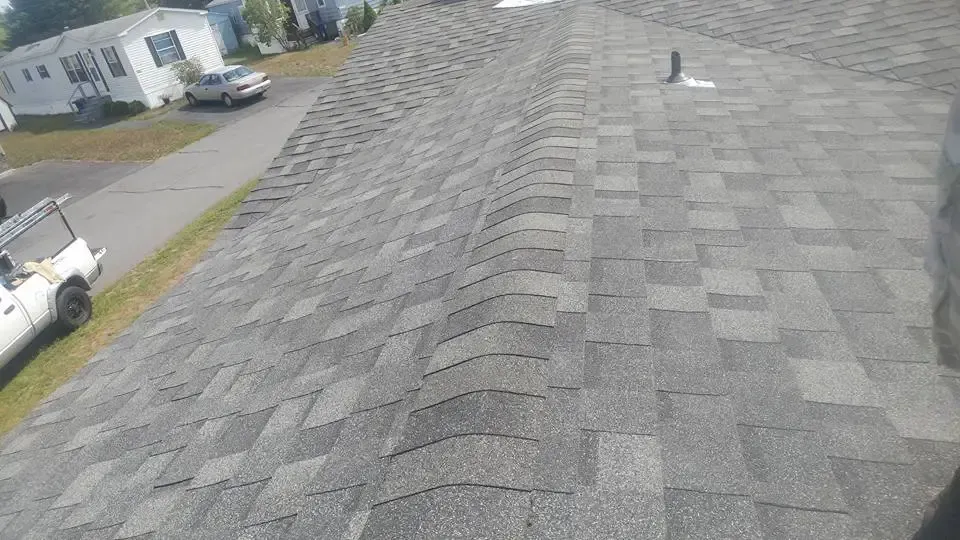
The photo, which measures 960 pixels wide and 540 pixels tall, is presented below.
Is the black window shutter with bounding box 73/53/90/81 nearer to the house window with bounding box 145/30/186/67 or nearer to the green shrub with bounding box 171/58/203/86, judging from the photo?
the house window with bounding box 145/30/186/67

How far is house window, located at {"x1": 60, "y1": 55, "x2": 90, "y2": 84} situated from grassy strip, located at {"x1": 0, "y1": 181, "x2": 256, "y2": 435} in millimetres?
24766

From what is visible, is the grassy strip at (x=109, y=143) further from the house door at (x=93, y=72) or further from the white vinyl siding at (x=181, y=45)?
the white vinyl siding at (x=181, y=45)

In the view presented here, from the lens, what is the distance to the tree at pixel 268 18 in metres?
37.7

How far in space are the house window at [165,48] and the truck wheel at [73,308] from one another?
25.5m

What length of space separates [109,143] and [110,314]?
19035 mm

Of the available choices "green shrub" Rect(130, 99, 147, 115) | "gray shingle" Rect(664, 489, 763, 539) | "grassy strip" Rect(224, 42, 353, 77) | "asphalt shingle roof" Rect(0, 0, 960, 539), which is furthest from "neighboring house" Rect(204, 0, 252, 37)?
"gray shingle" Rect(664, 489, 763, 539)

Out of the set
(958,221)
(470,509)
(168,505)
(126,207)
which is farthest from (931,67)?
(126,207)

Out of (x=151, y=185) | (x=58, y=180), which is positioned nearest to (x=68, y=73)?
(x=58, y=180)

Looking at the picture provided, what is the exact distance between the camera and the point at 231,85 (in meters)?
28.4

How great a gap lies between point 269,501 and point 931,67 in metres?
8.54

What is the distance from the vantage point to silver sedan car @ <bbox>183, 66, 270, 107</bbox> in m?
28.4

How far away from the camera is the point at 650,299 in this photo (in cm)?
308

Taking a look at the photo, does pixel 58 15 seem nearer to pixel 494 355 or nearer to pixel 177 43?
pixel 177 43

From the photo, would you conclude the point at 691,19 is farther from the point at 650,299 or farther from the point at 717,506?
the point at 717,506
